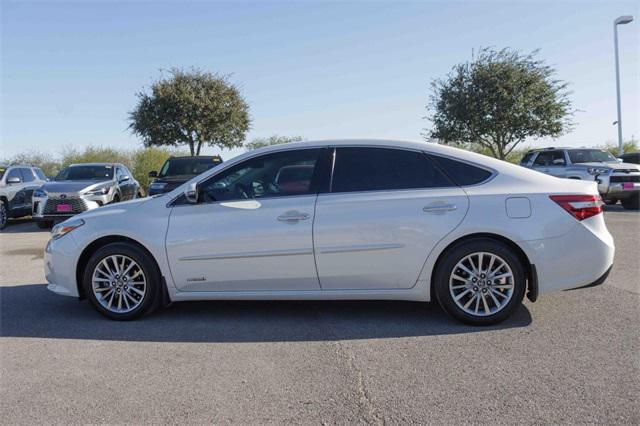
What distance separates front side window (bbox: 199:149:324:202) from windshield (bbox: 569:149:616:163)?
12.6 metres

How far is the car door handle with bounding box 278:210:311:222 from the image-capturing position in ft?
15.0

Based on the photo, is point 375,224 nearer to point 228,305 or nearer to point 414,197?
point 414,197

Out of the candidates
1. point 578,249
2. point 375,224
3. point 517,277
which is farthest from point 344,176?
point 578,249

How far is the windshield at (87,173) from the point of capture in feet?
44.2

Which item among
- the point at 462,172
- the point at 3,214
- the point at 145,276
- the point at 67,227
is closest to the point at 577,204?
the point at 462,172

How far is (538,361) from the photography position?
3.71 m

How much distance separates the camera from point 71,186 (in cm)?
1214

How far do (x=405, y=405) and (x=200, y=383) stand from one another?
4.42ft

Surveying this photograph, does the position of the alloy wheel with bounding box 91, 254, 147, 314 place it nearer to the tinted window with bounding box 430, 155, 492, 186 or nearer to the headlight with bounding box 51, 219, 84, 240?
the headlight with bounding box 51, 219, 84, 240

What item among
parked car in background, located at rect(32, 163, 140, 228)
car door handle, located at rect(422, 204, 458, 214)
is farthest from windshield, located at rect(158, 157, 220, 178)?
car door handle, located at rect(422, 204, 458, 214)

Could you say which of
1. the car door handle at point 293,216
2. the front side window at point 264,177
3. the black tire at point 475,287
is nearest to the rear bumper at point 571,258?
the black tire at point 475,287

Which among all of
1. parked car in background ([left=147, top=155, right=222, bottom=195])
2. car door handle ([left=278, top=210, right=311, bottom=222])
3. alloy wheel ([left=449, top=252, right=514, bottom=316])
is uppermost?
parked car in background ([left=147, top=155, right=222, bottom=195])

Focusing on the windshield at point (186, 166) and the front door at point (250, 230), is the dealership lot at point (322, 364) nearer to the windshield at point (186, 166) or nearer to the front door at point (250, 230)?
the front door at point (250, 230)

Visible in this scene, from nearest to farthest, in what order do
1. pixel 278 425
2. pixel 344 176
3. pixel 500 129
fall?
pixel 278 425 < pixel 344 176 < pixel 500 129
